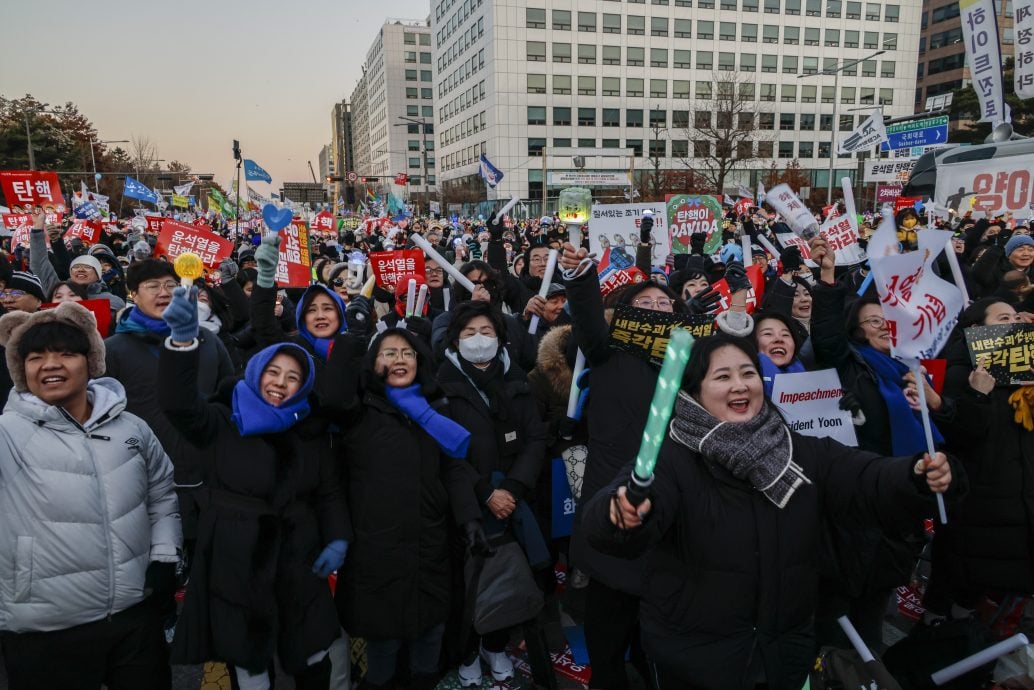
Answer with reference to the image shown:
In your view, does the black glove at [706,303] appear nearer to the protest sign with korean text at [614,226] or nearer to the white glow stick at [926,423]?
the white glow stick at [926,423]

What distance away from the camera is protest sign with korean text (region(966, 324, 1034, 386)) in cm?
310

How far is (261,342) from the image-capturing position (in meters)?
4.20

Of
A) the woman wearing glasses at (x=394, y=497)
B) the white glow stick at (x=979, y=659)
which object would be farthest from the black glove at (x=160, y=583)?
the white glow stick at (x=979, y=659)

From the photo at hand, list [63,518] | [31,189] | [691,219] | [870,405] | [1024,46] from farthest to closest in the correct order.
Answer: [1024,46] < [31,189] < [691,219] < [870,405] < [63,518]

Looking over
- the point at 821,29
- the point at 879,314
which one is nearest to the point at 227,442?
the point at 879,314

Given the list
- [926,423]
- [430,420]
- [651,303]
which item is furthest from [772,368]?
[430,420]

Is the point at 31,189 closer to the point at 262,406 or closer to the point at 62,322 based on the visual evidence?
the point at 62,322

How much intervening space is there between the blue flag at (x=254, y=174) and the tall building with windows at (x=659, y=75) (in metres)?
44.4

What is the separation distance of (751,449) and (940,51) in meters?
89.1

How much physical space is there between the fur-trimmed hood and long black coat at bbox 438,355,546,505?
0.29 meters

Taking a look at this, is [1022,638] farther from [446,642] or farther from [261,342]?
[261,342]

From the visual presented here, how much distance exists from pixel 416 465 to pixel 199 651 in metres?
1.18

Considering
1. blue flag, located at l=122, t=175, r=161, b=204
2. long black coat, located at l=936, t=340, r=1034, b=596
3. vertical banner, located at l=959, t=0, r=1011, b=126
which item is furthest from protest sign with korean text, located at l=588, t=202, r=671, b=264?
blue flag, located at l=122, t=175, r=161, b=204

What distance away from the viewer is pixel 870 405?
3.33 meters
